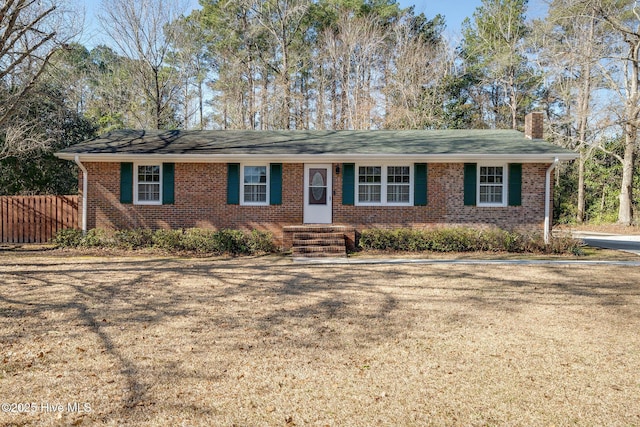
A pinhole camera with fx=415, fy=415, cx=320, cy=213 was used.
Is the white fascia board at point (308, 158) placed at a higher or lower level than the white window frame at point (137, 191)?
higher

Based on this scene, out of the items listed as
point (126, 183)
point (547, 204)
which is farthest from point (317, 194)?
point (547, 204)

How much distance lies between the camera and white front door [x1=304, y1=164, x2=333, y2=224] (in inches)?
535

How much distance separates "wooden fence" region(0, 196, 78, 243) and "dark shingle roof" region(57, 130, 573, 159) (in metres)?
1.87

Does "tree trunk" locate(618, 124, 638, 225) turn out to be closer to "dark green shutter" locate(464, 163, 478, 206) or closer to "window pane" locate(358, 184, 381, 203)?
"dark green shutter" locate(464, 163, 478, 206)

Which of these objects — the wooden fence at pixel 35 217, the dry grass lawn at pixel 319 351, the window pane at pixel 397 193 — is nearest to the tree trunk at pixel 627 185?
the window pane at pixel 397 193

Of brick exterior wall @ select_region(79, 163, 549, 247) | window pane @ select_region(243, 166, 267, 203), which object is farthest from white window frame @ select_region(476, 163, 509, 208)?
window pane @ select_region(243, 166, 267, 203)

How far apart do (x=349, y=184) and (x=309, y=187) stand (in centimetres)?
131

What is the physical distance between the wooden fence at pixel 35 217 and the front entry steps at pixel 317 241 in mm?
7548

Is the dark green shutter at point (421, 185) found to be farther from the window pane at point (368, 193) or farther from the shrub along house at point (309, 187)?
the window pane at point (368, 193)

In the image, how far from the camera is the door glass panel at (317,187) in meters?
13.6

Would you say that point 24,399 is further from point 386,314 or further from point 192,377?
point 386,314

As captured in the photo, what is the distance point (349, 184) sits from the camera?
13.5 meters

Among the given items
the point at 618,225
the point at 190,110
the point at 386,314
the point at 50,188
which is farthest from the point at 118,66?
the point at 618,225

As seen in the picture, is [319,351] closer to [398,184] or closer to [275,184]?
[275,184]
